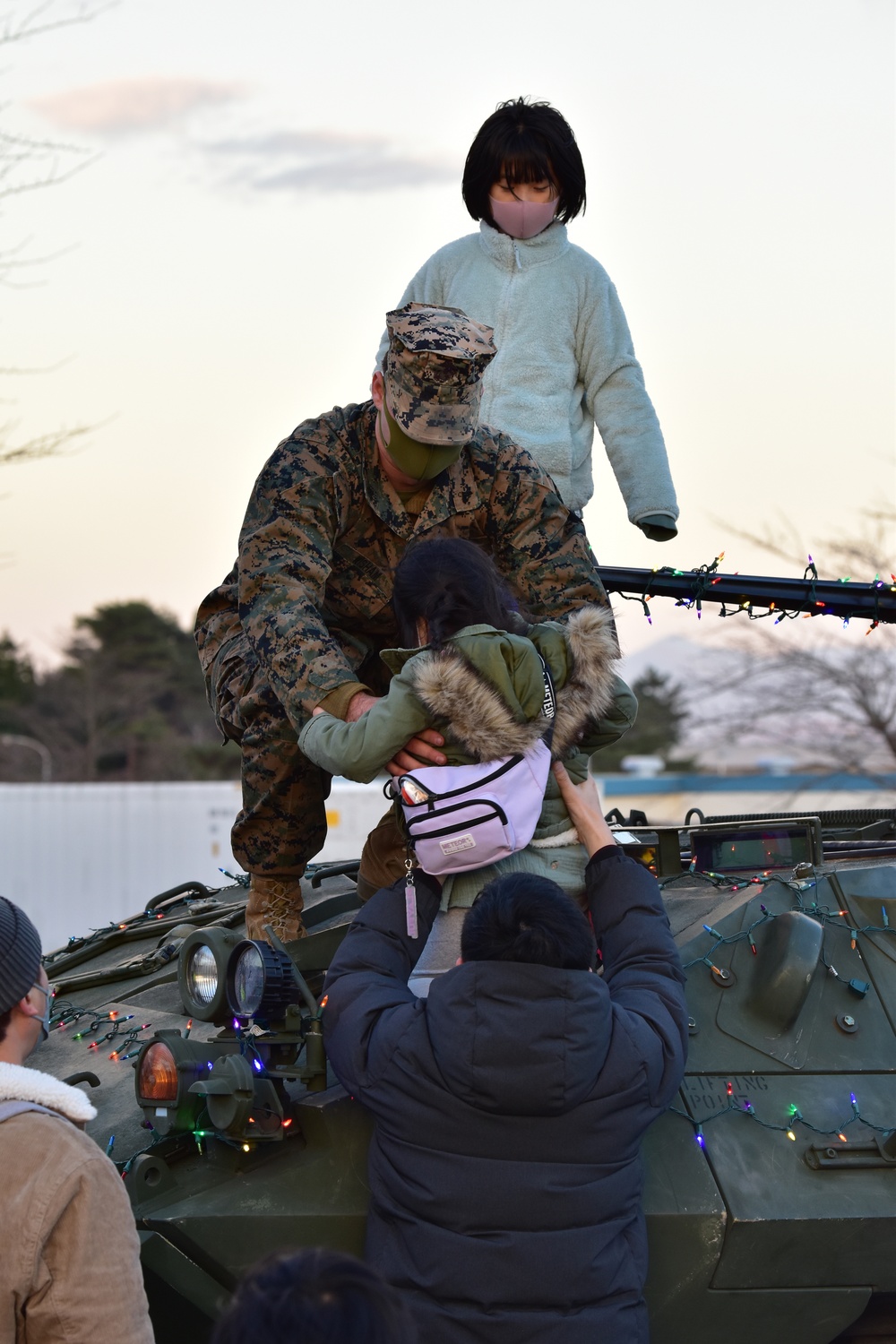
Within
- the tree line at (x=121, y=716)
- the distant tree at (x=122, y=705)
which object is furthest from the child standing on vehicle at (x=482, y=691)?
the distant tree at (x=122, y=705)

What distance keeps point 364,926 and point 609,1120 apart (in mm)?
742

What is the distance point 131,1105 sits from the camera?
148 inches

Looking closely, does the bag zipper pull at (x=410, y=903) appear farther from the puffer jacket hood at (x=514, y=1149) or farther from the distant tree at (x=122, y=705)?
the distant tree at (x=122, y=705)

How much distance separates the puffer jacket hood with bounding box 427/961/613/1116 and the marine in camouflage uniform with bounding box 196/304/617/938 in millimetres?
1377

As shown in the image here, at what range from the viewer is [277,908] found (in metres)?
4.42

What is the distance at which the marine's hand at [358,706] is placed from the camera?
12.1ft

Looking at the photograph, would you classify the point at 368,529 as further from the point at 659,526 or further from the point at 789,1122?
the point at 789,1122

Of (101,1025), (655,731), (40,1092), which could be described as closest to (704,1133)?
(40,1092)

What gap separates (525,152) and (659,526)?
3.97 feet

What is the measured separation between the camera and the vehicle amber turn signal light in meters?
3.36

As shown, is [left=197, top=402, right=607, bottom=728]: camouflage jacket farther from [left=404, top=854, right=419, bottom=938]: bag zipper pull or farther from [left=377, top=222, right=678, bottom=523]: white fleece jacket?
[left=404, top=854, right=419, bottom=938]: bag zipper pull

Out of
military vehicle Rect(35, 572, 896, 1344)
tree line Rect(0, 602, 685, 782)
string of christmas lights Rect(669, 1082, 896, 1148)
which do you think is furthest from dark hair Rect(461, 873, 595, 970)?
tree line Rect(0, 602, 685, 782)

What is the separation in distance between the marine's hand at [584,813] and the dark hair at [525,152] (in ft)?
6.85

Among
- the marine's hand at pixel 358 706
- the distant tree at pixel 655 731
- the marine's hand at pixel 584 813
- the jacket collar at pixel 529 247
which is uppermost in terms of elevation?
the jacket collar at pixel 529 247
